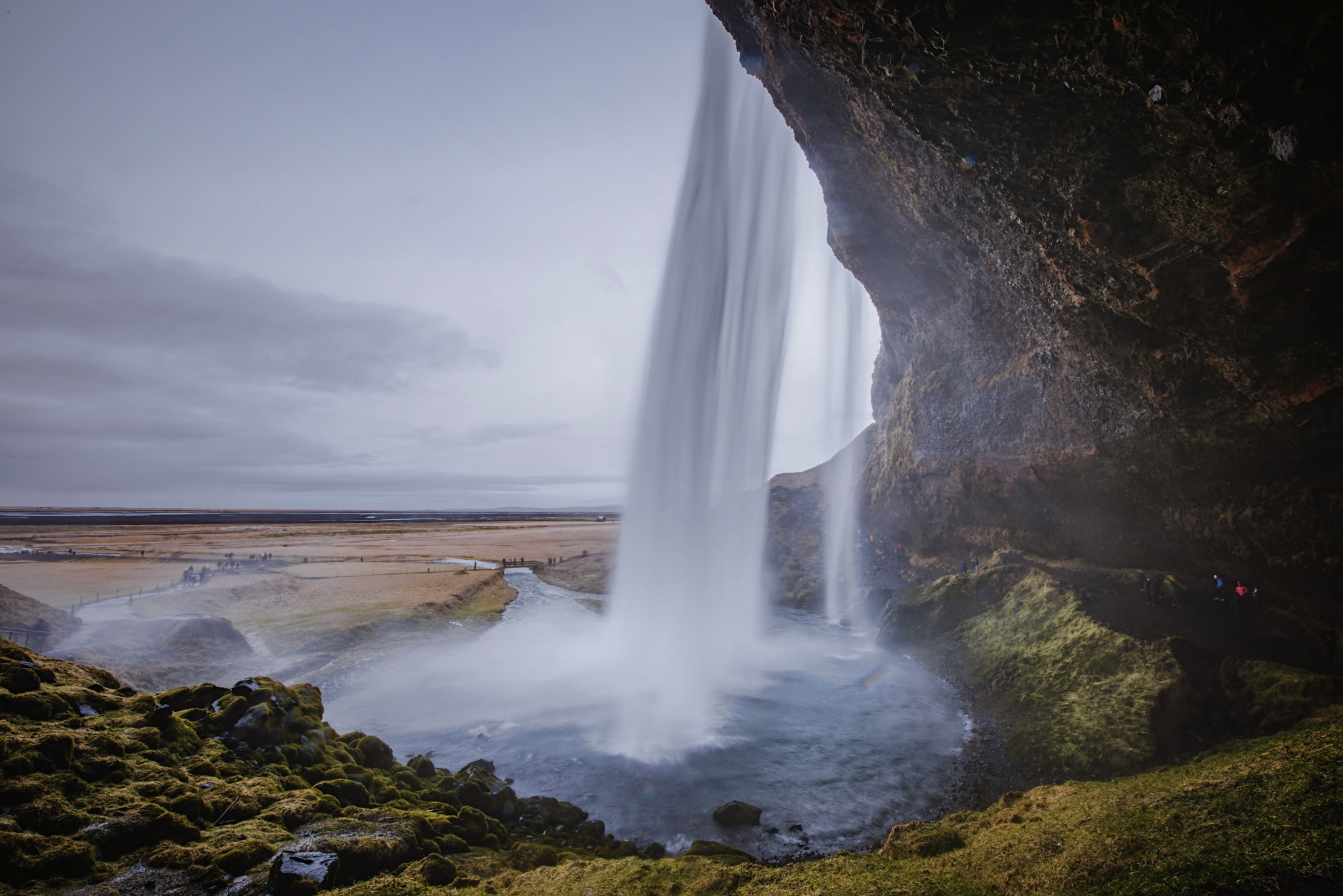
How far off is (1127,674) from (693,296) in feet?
89.9

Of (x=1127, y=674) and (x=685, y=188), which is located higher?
(x=685, y=188)

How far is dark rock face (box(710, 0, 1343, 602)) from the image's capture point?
10.4m

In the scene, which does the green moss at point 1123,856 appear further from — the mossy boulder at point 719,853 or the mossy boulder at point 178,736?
the mossy boulder at point 178,736

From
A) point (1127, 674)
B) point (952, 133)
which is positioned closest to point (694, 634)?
point (1127, 674)

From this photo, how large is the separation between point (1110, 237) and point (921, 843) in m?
16.1

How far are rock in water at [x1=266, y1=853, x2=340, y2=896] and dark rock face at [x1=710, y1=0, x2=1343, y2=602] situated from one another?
1932 cm

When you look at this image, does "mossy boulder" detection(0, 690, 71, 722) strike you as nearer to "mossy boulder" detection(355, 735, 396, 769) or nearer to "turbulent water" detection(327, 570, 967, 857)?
"mossy boulder" detection(355, 735, 396, 769)

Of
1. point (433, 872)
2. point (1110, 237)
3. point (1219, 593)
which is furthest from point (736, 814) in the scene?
point (1219, 593)

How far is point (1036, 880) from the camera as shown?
25.5 ft

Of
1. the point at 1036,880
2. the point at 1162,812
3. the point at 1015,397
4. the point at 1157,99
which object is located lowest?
the point at 1036,880

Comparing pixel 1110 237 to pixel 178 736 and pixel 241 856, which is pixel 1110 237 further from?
pixel 178 736

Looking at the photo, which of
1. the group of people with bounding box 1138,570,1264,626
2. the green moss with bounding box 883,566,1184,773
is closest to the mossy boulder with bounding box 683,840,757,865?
the green moss with bounding box 883,566,1184,773

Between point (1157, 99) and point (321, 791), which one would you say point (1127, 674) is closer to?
point (1157, 99)

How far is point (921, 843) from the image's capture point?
9859 millimetres
